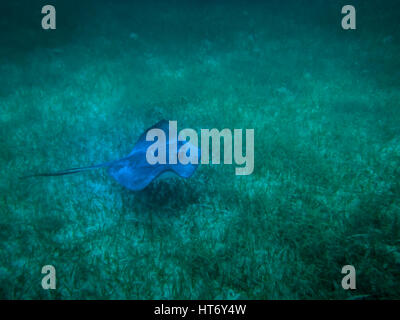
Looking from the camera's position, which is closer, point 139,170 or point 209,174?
point 139,170

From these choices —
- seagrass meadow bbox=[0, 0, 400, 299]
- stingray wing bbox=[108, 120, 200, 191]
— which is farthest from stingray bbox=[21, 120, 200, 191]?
seagrass meadow bbox=[0, 0, 400, 299]

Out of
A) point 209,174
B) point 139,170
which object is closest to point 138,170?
point 139,170

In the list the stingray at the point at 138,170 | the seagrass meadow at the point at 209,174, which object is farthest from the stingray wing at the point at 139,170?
the seagrass meadow at the point at 209,174

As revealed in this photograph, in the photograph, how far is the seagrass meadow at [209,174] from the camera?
296cm

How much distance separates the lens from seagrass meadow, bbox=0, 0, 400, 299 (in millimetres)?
2963

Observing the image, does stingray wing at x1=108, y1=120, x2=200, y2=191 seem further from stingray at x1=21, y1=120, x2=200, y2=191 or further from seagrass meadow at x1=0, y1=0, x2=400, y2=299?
seagrass meadow at x1=0, y1=0, x2=400, y2=299

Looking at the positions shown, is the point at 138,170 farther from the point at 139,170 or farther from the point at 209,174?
the point at 209,174

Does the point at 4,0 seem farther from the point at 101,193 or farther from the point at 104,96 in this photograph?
the point at 101,193

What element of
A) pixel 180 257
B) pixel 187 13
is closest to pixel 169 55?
pixel 187 13

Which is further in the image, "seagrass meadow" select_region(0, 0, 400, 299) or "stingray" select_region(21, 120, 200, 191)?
"stingray" select_region(21, 120, 200, 191)

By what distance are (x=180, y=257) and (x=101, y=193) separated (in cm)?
205

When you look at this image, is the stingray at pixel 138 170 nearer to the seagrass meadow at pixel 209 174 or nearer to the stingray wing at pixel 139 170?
the stingray wing at pixel 139 170

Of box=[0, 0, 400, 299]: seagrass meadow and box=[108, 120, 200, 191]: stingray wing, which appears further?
box=[108, 120, 200, 191]: stingray wing

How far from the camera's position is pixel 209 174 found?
4.56 metres
